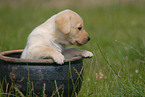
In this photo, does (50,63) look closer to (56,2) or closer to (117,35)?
(117,35)

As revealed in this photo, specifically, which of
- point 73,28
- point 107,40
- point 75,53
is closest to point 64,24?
point 73,28

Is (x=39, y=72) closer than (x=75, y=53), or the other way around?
(x=39, y=72)

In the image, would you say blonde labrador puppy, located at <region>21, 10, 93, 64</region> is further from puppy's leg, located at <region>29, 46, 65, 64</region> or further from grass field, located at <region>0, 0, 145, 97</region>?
grass field, located at <region>0, 0, 145, 97</region>

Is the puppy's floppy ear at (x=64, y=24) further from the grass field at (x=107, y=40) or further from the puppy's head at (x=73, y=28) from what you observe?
the grass field at (x=107, y=40)

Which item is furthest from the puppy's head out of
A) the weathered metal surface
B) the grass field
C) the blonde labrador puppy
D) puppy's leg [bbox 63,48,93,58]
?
the weathered metal surface

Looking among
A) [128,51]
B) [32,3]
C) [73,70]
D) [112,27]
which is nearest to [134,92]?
[73,70]

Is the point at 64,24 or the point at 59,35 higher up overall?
the point at 64,24

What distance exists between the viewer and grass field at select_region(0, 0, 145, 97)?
8.15 ft

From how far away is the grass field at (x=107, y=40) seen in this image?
2.48 metres

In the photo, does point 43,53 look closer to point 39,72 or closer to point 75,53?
point 39,72

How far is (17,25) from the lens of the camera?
6.85 meters

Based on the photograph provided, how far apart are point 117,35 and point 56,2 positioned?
5.47 meters

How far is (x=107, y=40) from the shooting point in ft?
17.6

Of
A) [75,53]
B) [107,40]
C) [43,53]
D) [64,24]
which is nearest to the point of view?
[43,53]
